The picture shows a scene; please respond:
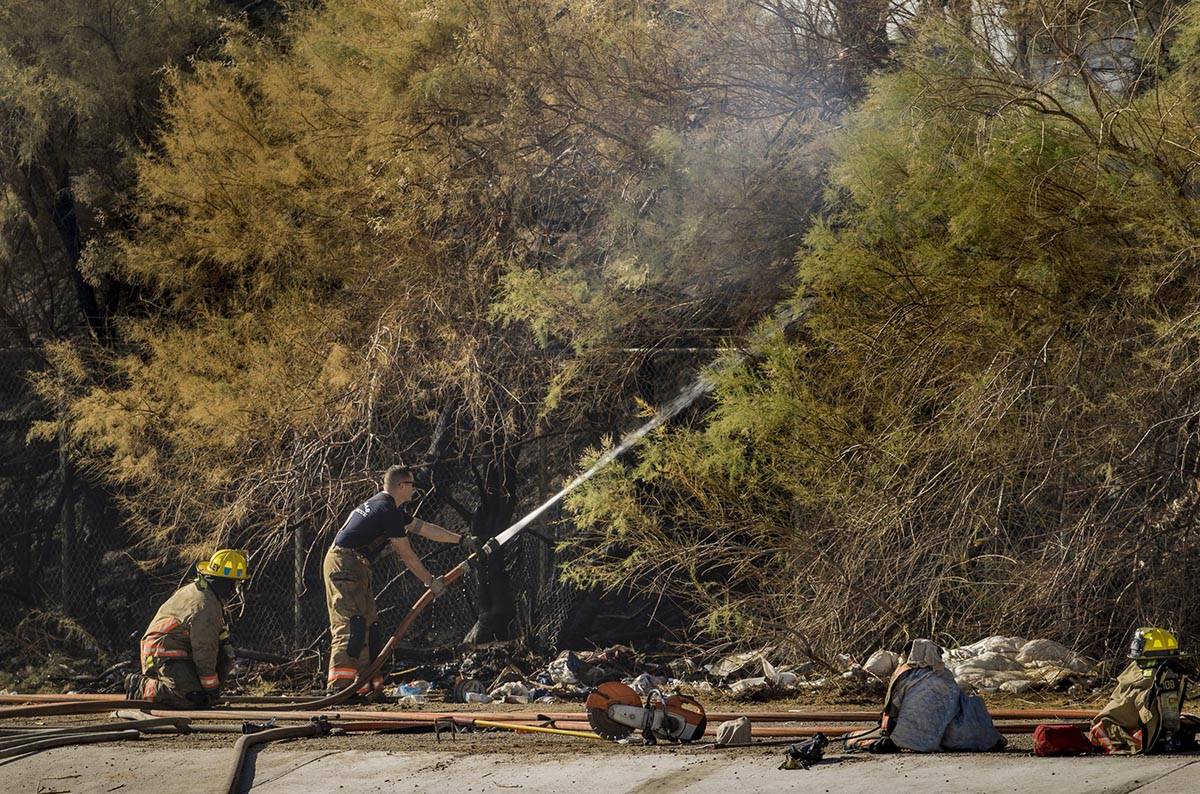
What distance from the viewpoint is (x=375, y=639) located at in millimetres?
12227

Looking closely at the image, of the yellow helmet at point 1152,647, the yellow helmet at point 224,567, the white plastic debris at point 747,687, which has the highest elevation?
the yellow helmet at point 224,567

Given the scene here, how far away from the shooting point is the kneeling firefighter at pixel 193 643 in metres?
9.41

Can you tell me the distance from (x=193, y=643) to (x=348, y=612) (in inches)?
56.5

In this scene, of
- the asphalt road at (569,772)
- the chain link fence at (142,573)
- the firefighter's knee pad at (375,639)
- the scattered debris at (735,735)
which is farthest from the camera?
the chain link fence at (142,573)

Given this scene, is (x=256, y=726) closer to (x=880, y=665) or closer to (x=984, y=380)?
(x=880, y=665)

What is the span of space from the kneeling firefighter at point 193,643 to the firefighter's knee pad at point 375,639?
1471 mm

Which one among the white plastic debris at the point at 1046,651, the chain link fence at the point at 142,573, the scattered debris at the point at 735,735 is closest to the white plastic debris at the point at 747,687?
the white plastic debris at the point at 1046,651

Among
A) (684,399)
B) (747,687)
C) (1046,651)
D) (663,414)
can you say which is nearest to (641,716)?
(747,687)

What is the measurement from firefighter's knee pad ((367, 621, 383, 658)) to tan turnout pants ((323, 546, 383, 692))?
0.57 ft

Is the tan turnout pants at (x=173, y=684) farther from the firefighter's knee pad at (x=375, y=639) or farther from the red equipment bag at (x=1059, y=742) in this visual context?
the red equipment bag at (x=1059, y=742)

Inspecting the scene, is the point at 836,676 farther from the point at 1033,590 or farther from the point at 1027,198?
the point at 1027,198

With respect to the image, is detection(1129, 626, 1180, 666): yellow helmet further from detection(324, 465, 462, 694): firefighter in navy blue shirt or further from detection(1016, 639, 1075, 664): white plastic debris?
detection(324, 465, 462, 694): firefighter in navy blue shirt

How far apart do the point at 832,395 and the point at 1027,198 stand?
1967mm

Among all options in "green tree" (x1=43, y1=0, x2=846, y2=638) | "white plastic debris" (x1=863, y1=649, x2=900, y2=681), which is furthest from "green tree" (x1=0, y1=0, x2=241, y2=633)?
"white plastic debris" (x1=863, y1=649, x2=900, y2=681)
